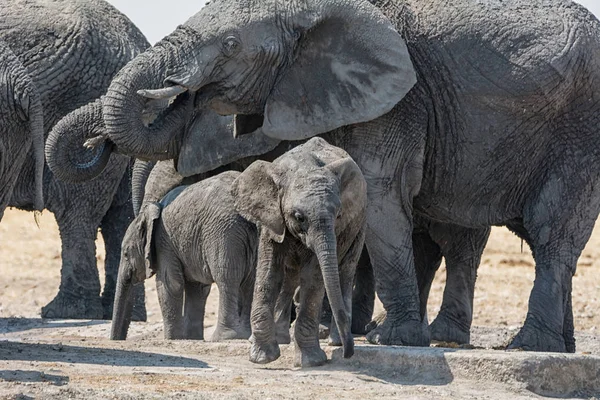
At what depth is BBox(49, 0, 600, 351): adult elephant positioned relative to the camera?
11820mm

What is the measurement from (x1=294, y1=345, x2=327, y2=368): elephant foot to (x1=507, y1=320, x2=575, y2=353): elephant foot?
202cm

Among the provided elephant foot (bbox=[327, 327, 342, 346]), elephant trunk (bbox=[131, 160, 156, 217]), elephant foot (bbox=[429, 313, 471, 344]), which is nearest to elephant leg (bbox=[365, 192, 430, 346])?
elephant foot (bbox=[327, 327, 342, 346])

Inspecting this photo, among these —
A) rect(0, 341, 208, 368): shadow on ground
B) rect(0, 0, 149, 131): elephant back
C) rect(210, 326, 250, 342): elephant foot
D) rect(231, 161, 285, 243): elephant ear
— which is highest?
rect(0, 0, 149, 131): elephant back

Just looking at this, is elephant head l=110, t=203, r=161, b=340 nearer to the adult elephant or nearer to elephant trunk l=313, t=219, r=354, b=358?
the adult elephant

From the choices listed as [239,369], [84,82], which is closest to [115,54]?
[84,82]

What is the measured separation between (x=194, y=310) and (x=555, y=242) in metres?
2.41

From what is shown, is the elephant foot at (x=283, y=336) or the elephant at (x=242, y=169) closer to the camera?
the elephant foot at (x=283, y=336)

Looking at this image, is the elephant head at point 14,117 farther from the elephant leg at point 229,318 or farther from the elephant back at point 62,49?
the elephant back at point 62,49

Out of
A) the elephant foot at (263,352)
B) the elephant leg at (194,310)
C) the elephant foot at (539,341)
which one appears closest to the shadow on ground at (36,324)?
→ the elephant leg at (194,310)

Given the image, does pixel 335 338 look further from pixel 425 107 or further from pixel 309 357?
pixel 425 107

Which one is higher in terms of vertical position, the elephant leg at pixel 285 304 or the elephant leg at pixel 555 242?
the elephant leg at pixel 555 242

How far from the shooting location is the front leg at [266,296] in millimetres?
10266

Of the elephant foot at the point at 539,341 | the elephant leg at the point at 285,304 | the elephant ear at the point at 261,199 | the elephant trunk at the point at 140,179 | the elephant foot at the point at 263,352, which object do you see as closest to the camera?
the elephant ear at the point at 261,199

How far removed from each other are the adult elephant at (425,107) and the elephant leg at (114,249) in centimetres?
387
